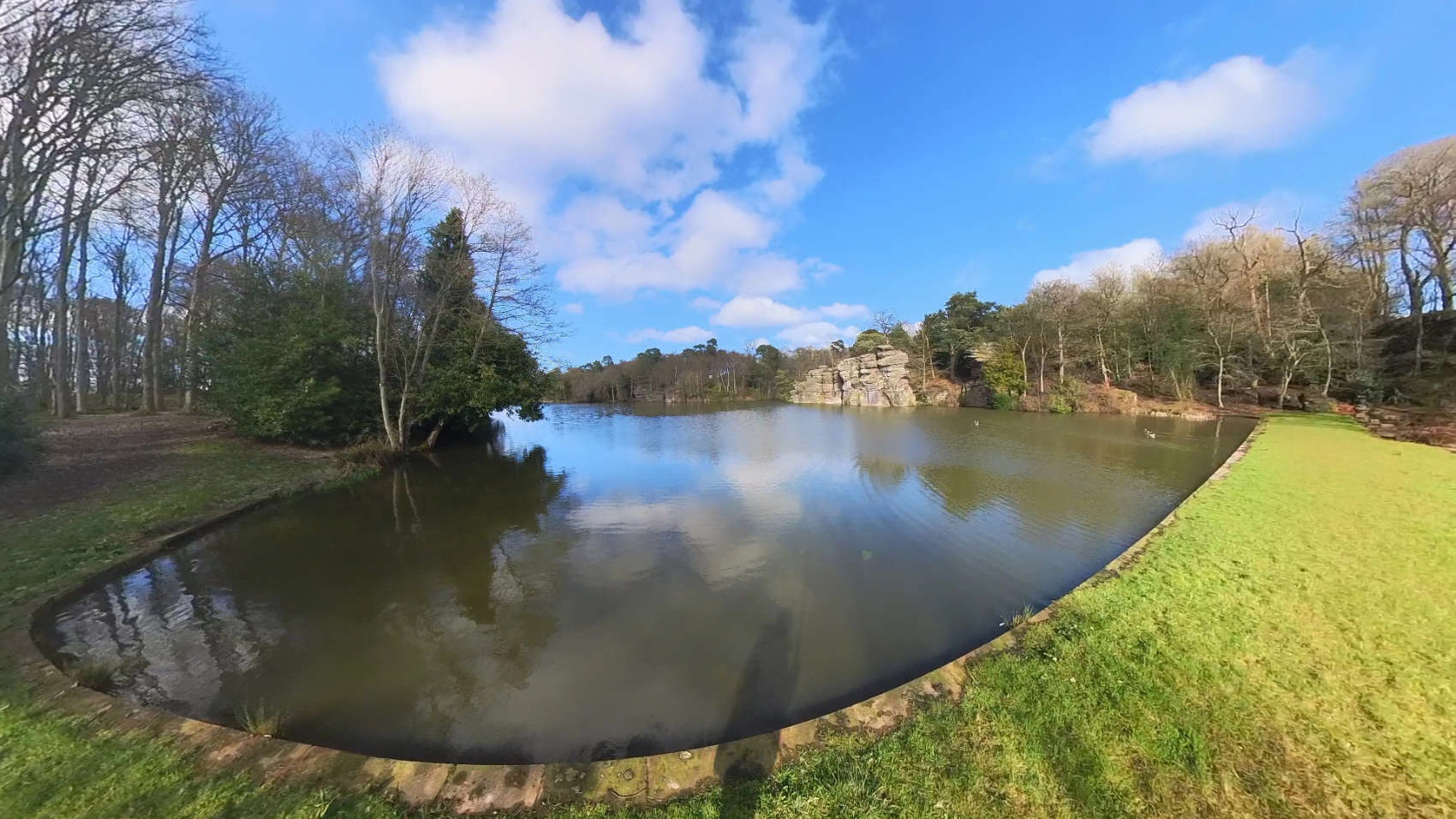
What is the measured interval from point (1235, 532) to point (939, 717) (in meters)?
6.29

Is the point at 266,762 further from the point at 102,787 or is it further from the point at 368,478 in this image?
the point at 368,478

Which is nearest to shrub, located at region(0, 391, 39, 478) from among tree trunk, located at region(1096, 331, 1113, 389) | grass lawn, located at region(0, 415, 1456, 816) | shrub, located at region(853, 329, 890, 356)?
grass lawn, located at region(0, 415, 1456, 816)

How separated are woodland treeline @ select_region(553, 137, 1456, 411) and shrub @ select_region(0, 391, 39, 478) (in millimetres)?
12899

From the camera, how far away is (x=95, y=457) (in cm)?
1031

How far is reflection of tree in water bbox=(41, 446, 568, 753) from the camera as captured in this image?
392 centimetres

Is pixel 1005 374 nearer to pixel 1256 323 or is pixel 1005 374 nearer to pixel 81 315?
pixel 1256 323

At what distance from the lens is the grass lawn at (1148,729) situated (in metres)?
2.48

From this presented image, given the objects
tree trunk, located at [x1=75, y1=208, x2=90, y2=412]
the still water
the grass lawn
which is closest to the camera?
the grass lawn

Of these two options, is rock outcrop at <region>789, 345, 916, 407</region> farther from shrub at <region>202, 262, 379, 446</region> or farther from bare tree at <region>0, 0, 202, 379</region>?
bare tree at <region>0, 0, 202, 379</region>

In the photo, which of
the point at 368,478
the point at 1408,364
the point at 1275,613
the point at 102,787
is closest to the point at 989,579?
the point at 1275,613

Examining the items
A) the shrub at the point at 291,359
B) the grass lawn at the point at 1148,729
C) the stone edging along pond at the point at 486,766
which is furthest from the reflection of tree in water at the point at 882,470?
the shrub at the point at 291,359

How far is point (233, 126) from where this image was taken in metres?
16.1

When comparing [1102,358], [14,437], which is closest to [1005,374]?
[1102,358]

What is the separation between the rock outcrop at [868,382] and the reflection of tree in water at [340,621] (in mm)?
42719
